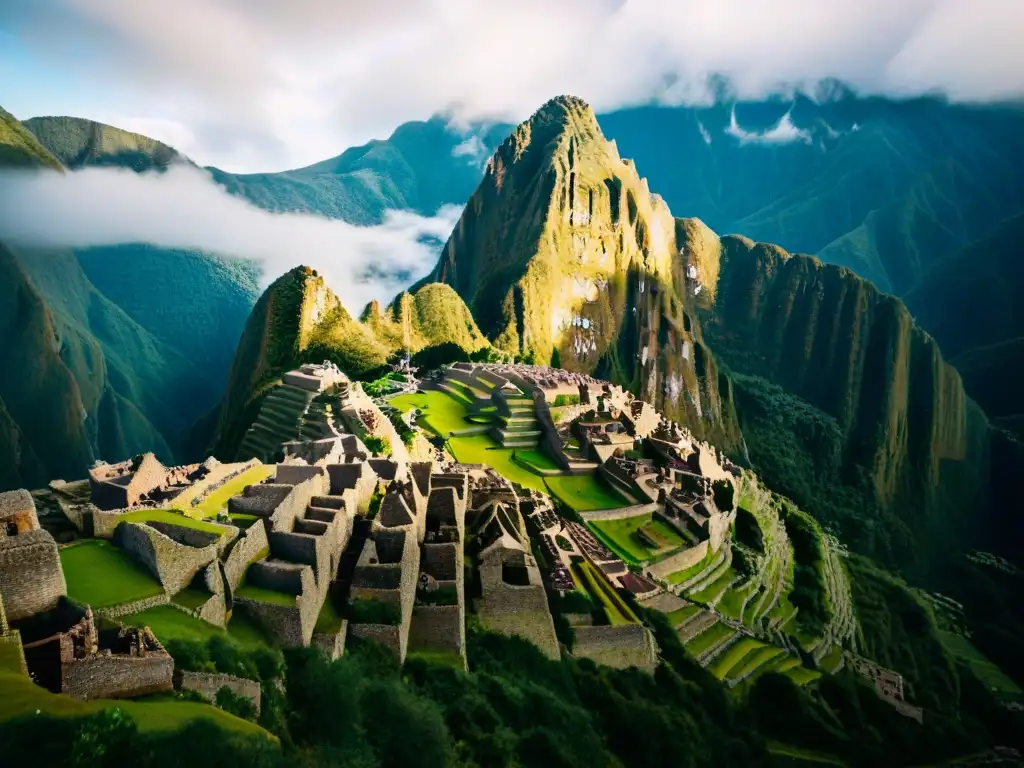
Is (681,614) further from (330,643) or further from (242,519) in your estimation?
(242,519)

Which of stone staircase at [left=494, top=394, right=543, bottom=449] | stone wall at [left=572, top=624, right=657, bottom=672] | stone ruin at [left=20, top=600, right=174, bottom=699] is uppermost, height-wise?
stone staircase at [left=494, top=394, right=543, bottom=449]

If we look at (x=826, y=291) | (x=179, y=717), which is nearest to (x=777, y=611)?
(x=179, y=717)

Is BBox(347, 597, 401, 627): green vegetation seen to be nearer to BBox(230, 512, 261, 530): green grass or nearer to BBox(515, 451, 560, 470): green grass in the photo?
BBox(230, 512, 261, 530): green grass

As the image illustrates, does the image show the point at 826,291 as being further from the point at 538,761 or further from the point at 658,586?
the point at 538,761

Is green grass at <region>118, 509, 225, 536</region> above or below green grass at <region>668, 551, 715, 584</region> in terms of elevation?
above

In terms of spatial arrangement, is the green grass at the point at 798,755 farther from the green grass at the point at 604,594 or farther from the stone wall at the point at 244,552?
the stone wall at the point at 244,552

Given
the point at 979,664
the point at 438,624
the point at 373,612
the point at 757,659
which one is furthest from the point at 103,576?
the point at 979,664

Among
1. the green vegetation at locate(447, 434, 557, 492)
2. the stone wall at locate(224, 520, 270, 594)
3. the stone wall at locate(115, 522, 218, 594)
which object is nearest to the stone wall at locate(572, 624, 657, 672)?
the stone wall at locate(224, 520, 270, 594)
